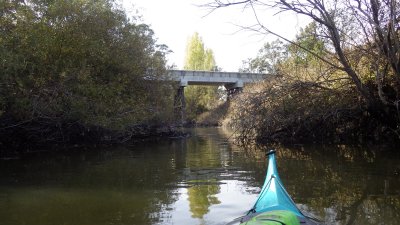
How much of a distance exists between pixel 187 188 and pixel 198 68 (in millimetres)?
47881

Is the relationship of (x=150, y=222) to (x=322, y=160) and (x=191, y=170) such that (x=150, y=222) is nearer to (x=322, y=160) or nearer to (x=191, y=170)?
(x=191, y=170)

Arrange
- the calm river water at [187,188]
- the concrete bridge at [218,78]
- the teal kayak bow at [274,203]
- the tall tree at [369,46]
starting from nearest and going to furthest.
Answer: the teal kayak bow at [274,203] → the calm river water at [187,188] → the tall tree at [369,46] → the concrete bridge at [218,78]

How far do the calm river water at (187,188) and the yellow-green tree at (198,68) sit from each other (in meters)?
42.1

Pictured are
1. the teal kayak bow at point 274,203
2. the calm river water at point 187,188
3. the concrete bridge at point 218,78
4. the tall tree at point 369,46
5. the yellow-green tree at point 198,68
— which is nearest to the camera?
the teal kayak bow at point 274,203

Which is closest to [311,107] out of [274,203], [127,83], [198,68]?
[127,83]

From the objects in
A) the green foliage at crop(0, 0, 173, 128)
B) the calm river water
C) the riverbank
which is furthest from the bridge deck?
the calm river water

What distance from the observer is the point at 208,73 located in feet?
150

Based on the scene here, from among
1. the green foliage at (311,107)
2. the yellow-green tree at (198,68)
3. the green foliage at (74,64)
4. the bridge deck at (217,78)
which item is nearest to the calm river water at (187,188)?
the green foliage at (311,107)

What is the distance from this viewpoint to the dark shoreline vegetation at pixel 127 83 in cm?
1416

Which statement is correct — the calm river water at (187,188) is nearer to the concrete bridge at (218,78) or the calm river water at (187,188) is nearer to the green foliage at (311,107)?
the green foliage at (311,107)

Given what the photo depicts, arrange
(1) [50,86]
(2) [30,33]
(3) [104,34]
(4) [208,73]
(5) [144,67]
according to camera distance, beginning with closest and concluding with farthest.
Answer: (2) [30,33] → (1) [50,86] → (3) [104,34] → (5) [144,67] → (4) [208,73]

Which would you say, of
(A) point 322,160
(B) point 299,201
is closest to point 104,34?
(A) point 322,160

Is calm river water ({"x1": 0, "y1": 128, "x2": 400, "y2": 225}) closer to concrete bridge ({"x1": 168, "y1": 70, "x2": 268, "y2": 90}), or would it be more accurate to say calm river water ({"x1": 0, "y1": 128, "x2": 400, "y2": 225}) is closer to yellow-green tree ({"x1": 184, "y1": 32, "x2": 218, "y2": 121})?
concrete bridge ({"x1": 168, "y1": 70, "x2": 268, "y2": 90})

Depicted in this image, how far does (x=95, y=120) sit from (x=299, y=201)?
11.7 m
